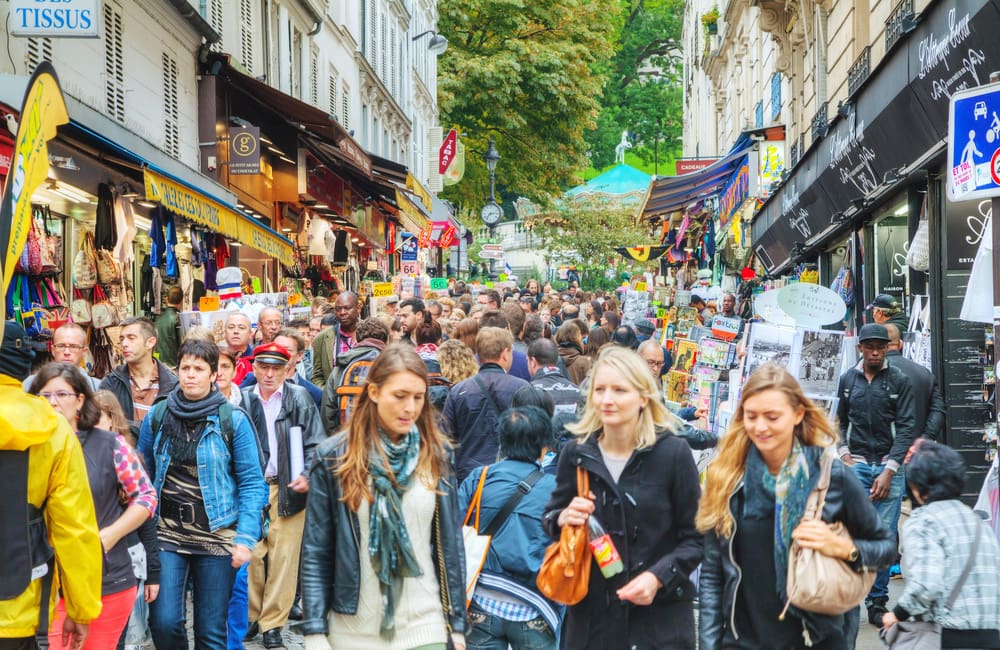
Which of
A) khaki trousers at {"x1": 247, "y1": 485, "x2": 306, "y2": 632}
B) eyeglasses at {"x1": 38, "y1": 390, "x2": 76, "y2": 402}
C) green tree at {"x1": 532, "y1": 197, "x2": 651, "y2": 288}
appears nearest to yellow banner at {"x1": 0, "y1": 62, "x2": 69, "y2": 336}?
eyeglasses at {"x1": 38, "y1": 390, "x2": 76, "y2": 402}

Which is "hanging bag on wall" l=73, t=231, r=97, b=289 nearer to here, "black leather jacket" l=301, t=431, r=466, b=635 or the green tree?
"black leather jacket" l=301, t=431, r=466, b=635

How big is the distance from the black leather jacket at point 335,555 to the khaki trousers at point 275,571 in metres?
3.75

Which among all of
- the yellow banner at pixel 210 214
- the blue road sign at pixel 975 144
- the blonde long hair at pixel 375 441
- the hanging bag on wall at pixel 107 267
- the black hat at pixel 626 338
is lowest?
the blonde long hair at pixel 375 441

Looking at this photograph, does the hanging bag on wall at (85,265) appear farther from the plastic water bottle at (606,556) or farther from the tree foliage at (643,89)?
the tree foliage at (643,89)

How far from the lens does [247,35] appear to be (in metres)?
20.3

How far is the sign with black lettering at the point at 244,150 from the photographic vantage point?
57.6 ft

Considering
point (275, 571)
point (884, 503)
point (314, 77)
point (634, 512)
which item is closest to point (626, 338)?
point (884, 503)

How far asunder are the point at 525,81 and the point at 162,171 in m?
35.8

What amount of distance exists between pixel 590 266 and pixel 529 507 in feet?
188

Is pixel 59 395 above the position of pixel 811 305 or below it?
below

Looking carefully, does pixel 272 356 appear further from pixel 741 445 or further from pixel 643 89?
pixel 643 89

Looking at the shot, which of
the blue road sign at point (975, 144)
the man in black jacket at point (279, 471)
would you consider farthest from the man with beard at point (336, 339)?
the blue road sign at point (975, 144)

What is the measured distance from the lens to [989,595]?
5156 millimetres

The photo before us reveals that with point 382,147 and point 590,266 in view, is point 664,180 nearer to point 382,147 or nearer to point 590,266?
point 382,147
